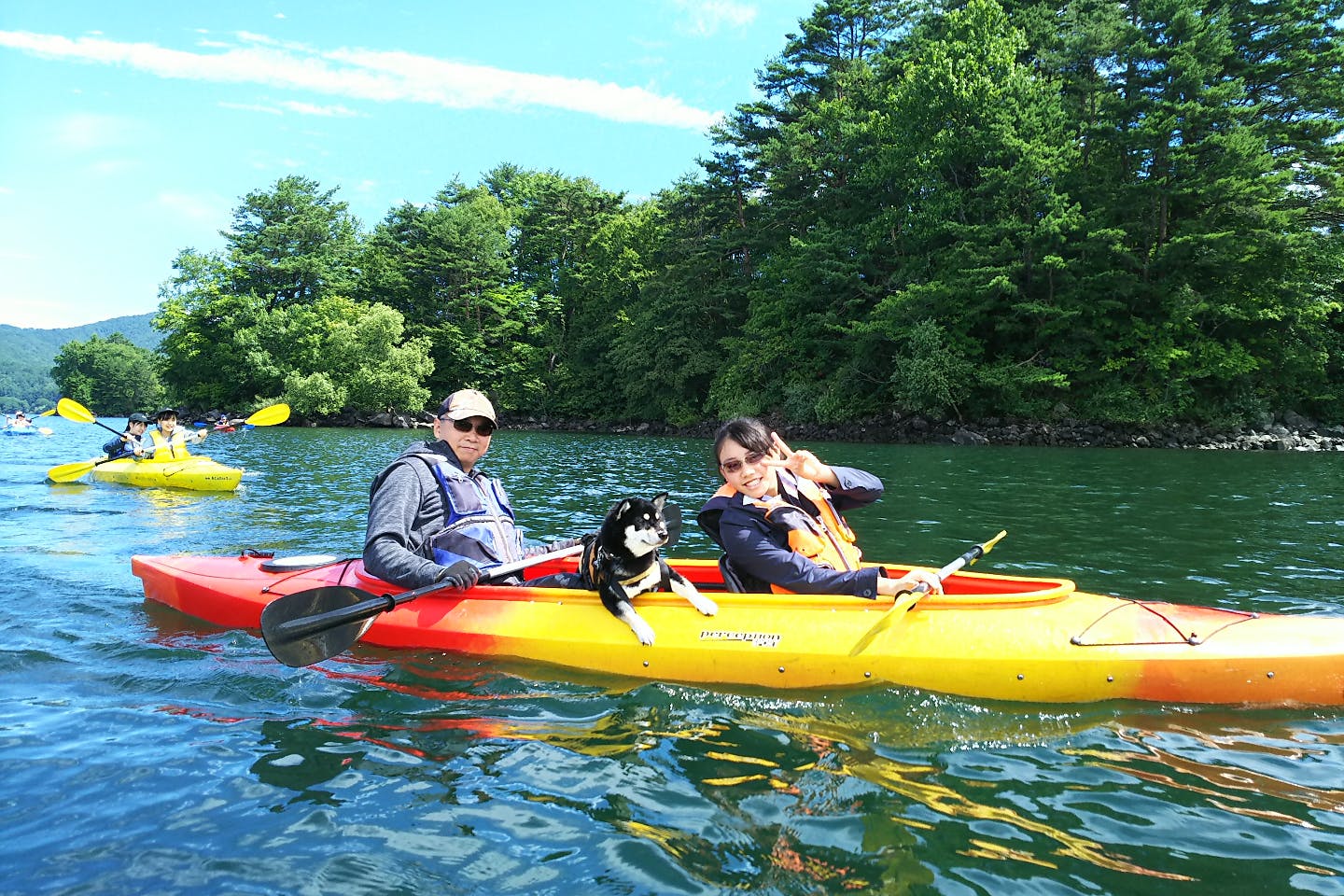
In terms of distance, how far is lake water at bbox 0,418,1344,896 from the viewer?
8.32 ft

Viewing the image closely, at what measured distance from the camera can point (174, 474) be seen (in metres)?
12.8

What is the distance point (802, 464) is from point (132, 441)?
1260 centimetres

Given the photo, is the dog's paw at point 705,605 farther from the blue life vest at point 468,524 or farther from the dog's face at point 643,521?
the blue life vest at point 468,524

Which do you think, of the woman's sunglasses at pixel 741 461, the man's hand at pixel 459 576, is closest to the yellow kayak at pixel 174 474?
the man's hand at pixel 459 576

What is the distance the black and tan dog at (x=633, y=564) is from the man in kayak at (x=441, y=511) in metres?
0.64

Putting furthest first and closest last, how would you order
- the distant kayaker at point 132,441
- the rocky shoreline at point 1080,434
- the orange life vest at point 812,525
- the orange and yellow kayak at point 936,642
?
the rocky shoreline at point 1080,434 < the distant kayaker at point 132,441 < the orange life vest at point 812,525 < the orange and yellow kayak at point 936,642

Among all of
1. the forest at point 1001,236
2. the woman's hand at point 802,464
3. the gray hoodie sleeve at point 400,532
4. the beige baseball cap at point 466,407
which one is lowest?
the gray hoodie sleeve at point 400,532

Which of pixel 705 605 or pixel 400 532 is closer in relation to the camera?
pixel 705 605

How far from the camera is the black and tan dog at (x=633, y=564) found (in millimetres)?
→ 4242

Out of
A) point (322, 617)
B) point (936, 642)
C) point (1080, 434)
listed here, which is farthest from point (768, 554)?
point (1080, 434)

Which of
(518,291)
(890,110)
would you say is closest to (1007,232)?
(890,110)

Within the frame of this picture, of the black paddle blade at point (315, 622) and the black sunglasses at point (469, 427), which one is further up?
the black sunglasses at point (469, 427)

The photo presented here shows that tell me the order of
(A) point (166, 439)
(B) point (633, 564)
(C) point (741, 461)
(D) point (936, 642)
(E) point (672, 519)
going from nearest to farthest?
(D) point (936, 642)
(C) point (741, 461)
(E) point (672, 519)
(B) point (633, 564)
(A) point (166, 439)

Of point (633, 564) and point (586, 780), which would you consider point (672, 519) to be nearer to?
point (633, 564)
